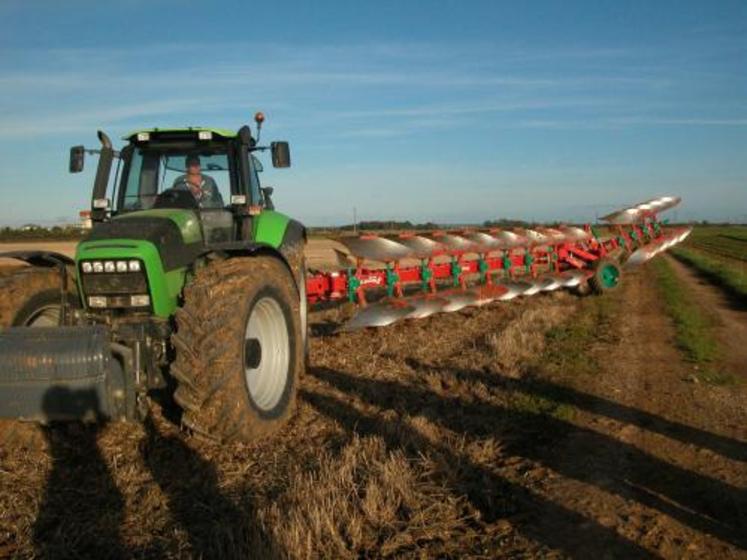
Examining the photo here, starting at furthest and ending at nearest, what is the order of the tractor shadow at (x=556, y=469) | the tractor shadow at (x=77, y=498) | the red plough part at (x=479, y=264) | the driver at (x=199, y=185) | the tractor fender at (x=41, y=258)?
1. the red plough part at (x=479, y=264)
2. the driver at (x=199, y=185)
3. the tractor fender at (x=41, y=258)
4. the tractor shadow at (x=556, y=469)
5. the tractor shadow at (x=77, y=498)

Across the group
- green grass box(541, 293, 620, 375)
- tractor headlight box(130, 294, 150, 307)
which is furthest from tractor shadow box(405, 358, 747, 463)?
tractor headlight box(130, 294, 150, 307)

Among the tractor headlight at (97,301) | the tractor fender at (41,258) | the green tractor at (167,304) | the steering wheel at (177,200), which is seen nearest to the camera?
the green tractor at (167,304)

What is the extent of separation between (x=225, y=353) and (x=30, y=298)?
1.66 m

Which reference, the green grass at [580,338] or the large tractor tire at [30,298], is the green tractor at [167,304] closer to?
the large tractor tire at [30,298]

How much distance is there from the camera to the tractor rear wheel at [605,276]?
510 inches

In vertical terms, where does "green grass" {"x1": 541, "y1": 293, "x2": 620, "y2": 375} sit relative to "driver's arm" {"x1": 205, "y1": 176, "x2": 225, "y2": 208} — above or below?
below

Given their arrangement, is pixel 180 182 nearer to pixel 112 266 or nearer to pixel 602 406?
pixel 112 266

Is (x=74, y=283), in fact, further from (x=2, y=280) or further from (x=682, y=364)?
(x=682, y=364)

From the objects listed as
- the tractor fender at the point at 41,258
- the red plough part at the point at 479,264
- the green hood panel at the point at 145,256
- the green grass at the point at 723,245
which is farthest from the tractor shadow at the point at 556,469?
the green grass at the point at 723,245

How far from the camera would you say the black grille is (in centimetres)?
468

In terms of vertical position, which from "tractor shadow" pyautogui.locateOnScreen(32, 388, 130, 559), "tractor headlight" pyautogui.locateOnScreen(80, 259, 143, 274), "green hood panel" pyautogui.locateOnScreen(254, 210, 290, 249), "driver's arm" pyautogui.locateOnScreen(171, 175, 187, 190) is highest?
"driver's arm" pyautogui.locateOnScreen(171, 175, 187, 190)

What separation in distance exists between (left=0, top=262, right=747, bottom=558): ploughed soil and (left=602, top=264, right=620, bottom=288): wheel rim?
6472 millimetres

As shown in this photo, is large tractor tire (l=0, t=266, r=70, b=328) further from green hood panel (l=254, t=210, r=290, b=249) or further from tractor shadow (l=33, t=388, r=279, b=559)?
green hood panel (l=254, t=210, r=290, b=249)

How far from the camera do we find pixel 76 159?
579 cm
